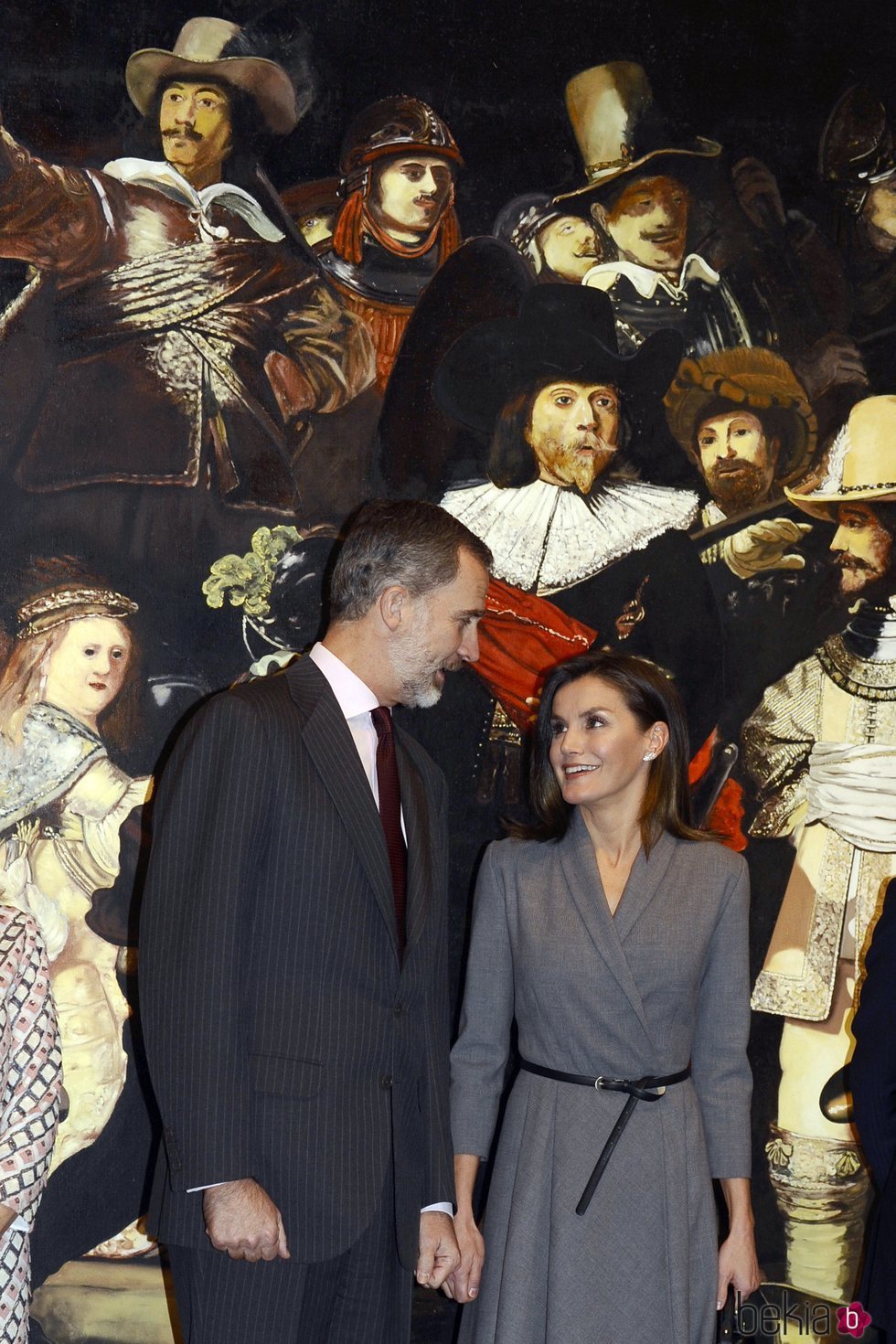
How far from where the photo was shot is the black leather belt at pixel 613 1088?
2.51 metres

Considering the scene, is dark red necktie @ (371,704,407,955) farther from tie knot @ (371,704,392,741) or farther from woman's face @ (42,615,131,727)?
woman's face @ (42,615,131,727)

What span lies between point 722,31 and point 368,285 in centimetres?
127

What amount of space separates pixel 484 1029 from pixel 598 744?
2.14ft

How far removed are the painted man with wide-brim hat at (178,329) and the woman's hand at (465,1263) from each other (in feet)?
5.22

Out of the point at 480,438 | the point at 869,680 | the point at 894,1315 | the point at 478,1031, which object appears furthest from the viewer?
the point at 869,680

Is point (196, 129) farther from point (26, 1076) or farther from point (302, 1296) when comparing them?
point (302, 1296)

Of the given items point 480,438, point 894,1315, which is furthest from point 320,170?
point 894,1315

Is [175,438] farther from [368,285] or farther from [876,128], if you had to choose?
[876,128]

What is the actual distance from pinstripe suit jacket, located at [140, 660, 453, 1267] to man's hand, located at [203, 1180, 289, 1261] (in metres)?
0.04

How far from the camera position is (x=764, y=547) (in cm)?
355

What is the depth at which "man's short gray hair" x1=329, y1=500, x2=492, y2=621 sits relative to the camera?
2400 millimetres

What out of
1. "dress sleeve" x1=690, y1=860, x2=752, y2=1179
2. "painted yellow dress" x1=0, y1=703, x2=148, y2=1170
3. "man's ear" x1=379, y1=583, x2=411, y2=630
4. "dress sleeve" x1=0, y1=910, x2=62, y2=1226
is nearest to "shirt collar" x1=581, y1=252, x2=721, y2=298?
"man's ear" x1=379, y1=583, x2=411, y2=630

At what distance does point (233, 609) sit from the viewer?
312 cm

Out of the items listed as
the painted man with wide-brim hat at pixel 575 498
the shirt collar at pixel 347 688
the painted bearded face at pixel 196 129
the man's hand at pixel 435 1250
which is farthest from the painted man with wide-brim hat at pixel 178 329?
the man's hand at pixel 435 1250
